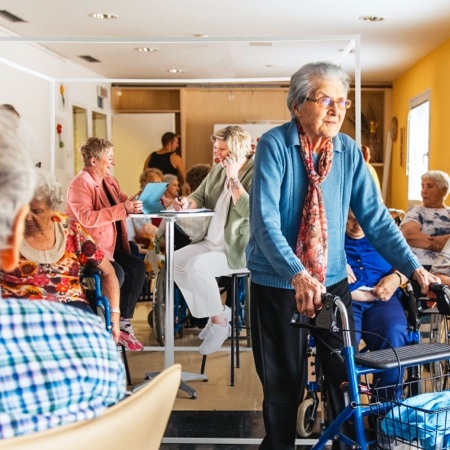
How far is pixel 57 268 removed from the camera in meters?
3.50

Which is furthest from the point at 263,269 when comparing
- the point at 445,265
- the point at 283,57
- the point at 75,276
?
the point at 283,57

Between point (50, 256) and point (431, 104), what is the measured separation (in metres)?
7.03

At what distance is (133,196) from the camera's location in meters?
4.15

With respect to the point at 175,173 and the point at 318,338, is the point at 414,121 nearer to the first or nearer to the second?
the point at 175,173

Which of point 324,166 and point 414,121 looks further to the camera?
point 414,121

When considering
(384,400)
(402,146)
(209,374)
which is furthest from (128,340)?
(402,146)

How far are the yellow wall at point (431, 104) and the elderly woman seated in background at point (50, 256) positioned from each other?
6030 millimetres

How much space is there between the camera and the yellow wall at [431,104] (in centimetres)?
899

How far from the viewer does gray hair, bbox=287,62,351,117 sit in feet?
8.50

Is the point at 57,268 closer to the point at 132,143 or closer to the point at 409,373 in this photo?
the point at 132,143

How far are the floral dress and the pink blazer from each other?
1.82ft

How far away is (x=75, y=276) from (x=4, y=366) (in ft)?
8.24

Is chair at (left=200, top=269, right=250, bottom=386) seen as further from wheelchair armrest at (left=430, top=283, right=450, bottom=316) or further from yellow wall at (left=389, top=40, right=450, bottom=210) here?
yellow wall at (left=389, top=40, right=450, bottom=210)

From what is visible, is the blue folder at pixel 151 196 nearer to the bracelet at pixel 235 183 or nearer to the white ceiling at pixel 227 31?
the bracelet at pixel 235 183
